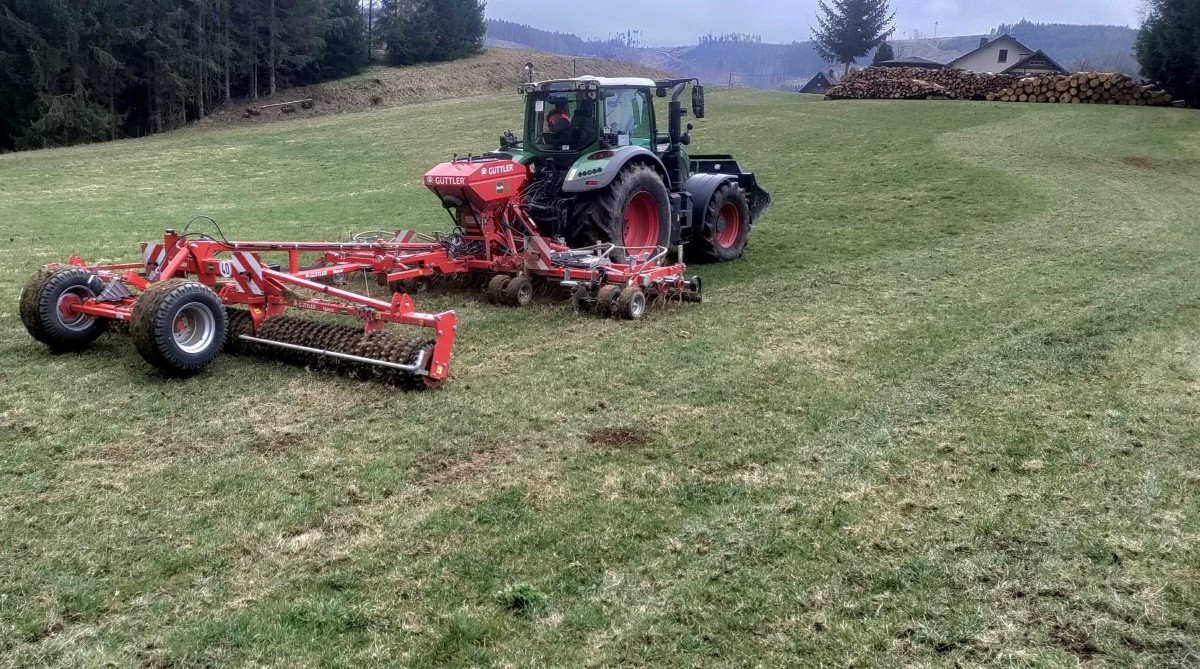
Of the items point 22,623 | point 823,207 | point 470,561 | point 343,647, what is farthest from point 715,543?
point 823,207

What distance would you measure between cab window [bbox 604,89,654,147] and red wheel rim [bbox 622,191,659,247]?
633 millimetres

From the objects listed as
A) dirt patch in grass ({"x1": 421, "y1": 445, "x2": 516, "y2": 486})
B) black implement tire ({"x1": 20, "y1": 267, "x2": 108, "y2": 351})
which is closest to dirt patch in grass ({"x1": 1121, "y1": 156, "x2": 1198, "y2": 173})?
dirt patch in grass ({"x1": 421, "y1": 445, "x2": 516, "y2": 486})

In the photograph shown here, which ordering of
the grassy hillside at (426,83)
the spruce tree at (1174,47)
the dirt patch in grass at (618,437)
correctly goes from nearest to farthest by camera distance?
1. the dirt patch in grass at (618,437)
2. the spruce tree at (1174,47)
3. the grassy hillside at (426,83)

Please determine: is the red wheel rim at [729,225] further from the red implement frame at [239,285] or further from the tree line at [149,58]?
the tree line at [149,58]

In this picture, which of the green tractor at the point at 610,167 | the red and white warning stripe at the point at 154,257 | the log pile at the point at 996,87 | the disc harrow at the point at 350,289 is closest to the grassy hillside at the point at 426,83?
the log pile at the point at 996,87

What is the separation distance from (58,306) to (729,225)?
7.41 metres

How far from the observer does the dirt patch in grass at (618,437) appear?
4758mm

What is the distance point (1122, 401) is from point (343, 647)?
193 inches

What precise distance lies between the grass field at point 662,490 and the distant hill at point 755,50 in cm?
10318

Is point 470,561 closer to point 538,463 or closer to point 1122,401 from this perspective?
point 538,463

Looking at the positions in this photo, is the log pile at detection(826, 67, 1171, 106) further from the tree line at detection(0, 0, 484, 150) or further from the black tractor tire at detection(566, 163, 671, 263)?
the black tractor tire at detection(566, 163, 671, 263)

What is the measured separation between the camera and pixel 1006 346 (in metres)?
6.60

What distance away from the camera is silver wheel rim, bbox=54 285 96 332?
6145 millimetres

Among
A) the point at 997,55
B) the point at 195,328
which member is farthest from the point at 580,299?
the point at 997,55
